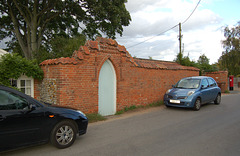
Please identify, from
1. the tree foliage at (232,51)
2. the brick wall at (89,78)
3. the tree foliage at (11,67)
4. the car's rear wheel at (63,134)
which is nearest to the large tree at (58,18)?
the brick wall at (89,78)

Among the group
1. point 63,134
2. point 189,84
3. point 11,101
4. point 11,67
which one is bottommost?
point 63,134

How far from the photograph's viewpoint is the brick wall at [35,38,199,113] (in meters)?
7.11

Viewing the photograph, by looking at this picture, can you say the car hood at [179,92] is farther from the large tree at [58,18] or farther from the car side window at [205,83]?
the large tree at [58,18]

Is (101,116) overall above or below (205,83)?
below

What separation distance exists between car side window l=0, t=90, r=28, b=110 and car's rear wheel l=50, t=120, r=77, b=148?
90cm

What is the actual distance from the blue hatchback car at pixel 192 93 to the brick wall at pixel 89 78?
1621mm

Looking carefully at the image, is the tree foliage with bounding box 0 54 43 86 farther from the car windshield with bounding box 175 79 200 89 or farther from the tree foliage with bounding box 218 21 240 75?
the tree foliage with bounding box 218 21 240 75

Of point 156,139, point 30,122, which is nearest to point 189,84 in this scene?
point 156,139

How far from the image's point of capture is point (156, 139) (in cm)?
508

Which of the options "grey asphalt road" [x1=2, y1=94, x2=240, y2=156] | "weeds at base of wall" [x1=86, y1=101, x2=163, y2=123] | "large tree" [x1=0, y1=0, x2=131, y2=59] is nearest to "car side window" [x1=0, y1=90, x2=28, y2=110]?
"grey asphalt road" [x1=2, y1=94, x2=240, y2=156]

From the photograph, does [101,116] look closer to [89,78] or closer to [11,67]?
[89,78]

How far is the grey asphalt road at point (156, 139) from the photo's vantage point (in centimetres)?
421

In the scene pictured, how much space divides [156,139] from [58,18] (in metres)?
16.2

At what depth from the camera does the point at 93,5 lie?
1462 centimetres
